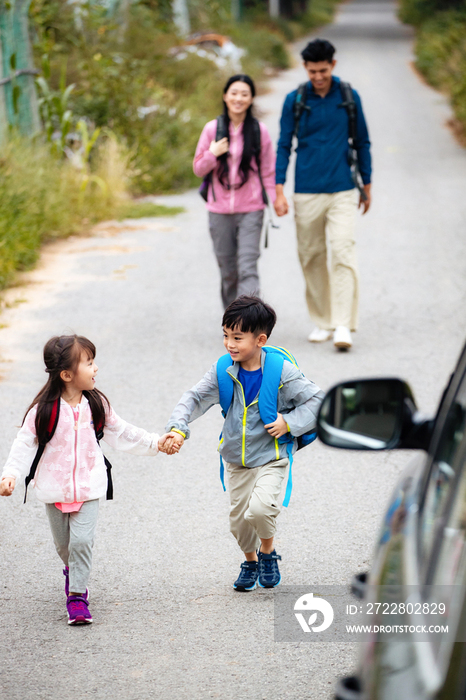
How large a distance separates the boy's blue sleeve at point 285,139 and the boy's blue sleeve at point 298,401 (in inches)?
134

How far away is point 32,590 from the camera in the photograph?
3.67m

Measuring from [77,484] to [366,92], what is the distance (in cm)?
2466

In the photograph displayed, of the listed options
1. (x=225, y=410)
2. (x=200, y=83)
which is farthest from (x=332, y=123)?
(x=200, y=83)

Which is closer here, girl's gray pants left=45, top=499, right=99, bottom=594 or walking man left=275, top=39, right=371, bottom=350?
girl's gray pants left=45, top=499, right=99, bottom=594

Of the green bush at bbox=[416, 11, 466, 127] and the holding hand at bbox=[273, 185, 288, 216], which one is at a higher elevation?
the holding hand at bbox=[273, 185, 288, 216]

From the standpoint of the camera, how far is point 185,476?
4.84 m

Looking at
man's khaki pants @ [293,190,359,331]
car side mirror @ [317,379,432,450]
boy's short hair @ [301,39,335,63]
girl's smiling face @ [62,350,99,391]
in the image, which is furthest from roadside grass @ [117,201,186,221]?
car side mirror @ [317,379,432,450]

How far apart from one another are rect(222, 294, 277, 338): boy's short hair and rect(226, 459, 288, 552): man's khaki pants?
0.54 meters

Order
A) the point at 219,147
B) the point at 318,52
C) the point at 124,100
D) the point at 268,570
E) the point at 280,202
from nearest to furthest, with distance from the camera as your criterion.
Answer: the point at 268,570, the point at 318,52, the point at 219,147, the point at 280,202, the point at 124,100

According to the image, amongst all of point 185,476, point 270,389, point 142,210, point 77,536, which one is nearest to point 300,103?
point 185,476

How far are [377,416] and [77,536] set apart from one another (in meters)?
1.56

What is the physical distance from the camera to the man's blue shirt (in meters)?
6.56

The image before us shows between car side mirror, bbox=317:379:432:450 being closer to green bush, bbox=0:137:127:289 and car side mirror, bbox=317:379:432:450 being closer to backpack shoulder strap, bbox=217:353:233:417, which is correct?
backpack shoulder strap, bbox=217:353:233:417

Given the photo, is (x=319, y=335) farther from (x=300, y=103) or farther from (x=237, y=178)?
(x=300, y=103)
